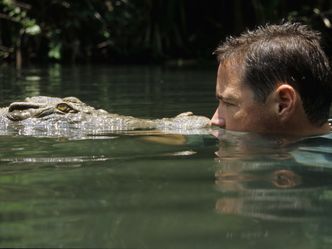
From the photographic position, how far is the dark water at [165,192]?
2158 mm

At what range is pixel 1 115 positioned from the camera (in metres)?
5.14

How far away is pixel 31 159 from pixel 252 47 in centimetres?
144

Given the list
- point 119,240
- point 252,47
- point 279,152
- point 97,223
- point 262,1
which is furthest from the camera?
point 262,1

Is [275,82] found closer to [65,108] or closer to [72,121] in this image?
[72,121]

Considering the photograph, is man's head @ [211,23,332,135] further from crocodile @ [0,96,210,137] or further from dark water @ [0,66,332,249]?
crocodile @ [0,96,210,137]

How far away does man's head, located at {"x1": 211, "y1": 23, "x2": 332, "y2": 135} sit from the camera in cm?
381

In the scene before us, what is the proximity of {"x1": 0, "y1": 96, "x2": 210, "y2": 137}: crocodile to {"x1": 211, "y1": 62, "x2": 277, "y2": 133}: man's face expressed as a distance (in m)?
0.59

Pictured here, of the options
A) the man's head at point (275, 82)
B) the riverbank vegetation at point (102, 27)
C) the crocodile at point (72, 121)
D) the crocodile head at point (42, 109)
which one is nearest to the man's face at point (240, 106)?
the man's head at point (275, 82)

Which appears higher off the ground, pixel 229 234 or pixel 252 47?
pixel 252 47

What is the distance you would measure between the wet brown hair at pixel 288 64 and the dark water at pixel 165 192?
28 cm

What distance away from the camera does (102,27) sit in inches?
631

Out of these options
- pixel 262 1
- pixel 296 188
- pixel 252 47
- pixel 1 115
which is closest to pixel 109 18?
pixel 262 1

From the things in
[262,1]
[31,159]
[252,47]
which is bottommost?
[31,159]

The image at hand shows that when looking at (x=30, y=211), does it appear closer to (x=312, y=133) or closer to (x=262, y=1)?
(x=312, y=133)
